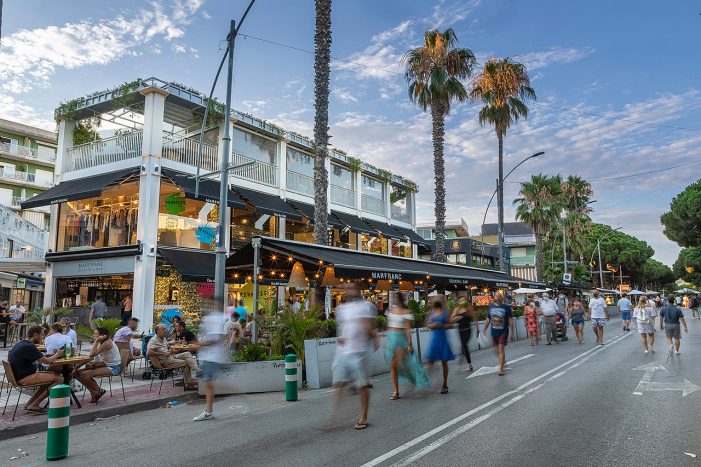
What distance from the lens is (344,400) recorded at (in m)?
8.79

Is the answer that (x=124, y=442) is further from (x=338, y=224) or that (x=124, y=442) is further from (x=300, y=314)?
(x=338, y=224)

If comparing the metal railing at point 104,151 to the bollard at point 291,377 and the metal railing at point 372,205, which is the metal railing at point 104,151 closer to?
the metal railing at point 372,205

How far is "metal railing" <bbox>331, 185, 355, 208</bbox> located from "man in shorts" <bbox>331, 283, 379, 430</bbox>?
2288 cm

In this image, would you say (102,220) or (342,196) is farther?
(342,196)

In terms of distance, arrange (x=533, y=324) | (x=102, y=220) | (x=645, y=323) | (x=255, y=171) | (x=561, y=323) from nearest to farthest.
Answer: (x=645, y=323)
(x=533, y=324)
(x=561, y=323)
(x=102, y=220)
(x=255, y=171)

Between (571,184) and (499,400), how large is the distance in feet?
157

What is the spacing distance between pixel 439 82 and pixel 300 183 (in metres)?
8.89

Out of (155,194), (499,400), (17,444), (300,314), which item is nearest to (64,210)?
(155,194)

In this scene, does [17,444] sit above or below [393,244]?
below

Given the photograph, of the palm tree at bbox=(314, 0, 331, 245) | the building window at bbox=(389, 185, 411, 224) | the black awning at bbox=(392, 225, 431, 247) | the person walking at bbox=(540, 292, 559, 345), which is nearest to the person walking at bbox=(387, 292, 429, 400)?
the palm tree at bbox=(314, 0, 331, 245)

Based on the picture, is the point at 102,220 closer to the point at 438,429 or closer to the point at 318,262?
the point at 318,262

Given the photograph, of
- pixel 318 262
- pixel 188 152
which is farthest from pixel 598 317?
pixel 188 152

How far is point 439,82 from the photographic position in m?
24.9

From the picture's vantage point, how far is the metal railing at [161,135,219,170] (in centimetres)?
2206
